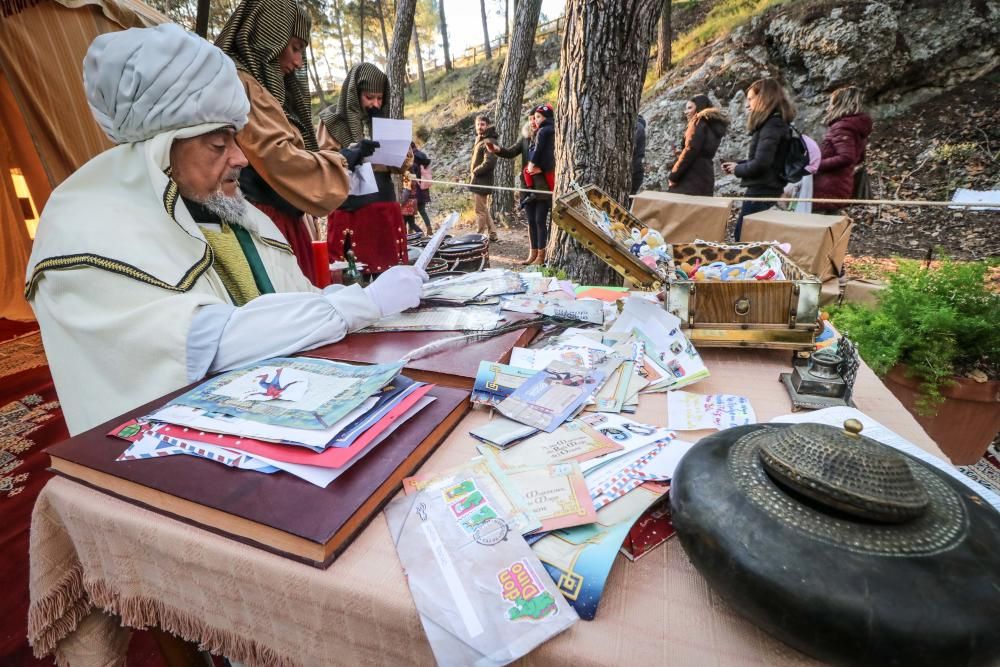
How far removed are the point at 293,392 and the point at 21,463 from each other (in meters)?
2.76

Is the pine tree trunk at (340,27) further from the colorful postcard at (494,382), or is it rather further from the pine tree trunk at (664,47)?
the colorful postcard at (494,382)

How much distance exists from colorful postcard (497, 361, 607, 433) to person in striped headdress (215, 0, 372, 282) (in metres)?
1.71

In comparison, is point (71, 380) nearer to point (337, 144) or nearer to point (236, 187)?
point (236, 187)

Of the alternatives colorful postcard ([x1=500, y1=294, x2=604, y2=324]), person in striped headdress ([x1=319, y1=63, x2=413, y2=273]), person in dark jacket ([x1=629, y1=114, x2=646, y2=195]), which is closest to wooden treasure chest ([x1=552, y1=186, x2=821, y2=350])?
colorful postcard ([x1=500, y1=294, x2=604, y2=324])

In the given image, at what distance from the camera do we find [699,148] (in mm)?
4820

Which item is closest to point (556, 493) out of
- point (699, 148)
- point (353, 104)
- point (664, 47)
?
point (353, 104)

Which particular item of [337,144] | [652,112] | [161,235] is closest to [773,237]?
[337,144]

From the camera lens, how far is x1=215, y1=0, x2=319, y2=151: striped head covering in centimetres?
230

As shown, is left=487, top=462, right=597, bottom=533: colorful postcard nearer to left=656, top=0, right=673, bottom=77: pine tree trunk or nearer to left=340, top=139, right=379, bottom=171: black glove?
left=340, top=139, right=379, bottom=171: black glove

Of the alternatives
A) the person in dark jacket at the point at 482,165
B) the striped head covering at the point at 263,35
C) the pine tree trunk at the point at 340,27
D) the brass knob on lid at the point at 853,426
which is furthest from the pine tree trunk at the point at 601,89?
the pine tree trunk at the point at 340,27

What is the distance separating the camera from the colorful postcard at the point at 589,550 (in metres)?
0.64

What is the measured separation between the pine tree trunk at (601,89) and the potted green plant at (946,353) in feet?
6.04

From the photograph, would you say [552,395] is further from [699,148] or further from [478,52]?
[478,52]

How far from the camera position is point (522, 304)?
1.72 meters
